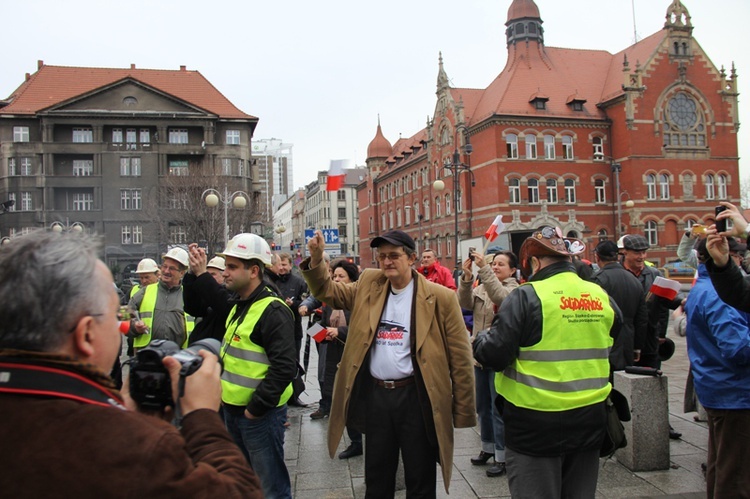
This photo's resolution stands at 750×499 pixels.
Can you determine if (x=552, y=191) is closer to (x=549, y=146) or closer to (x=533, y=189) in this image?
(x=533, y=189)

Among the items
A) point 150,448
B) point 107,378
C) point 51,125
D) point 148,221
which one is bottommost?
point 150,448

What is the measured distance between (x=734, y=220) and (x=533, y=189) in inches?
1779

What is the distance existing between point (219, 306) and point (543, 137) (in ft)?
151

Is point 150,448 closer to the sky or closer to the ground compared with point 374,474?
closer to the sky

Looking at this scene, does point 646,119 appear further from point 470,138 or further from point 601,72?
point 470,138

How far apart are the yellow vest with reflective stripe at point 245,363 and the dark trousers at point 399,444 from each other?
712 mm

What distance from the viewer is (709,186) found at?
159 ft

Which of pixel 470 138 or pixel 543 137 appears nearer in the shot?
pixel 543 137

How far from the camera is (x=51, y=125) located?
52062 mm

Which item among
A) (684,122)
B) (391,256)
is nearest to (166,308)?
(391,256)

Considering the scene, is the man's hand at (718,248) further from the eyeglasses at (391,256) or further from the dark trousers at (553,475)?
the eyeglasses at (391,256)

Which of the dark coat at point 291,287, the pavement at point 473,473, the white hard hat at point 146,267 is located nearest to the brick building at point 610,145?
the dark coat at point 291,287

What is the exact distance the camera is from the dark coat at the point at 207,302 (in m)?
4.50

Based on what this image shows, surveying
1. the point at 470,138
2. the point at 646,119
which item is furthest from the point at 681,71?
the point at 470,138
